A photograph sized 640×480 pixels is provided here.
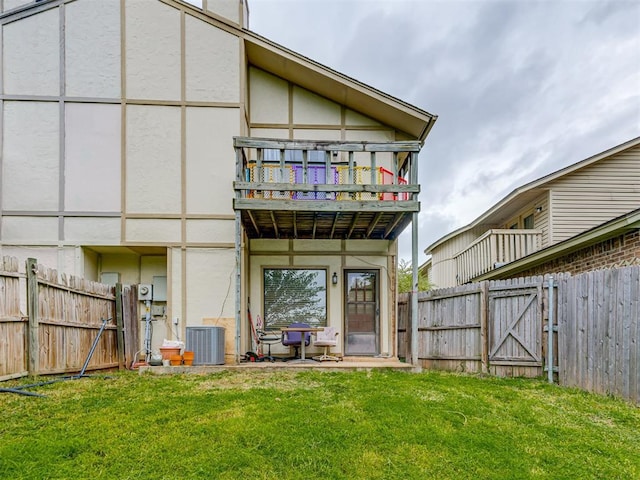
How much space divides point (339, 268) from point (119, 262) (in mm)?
5084

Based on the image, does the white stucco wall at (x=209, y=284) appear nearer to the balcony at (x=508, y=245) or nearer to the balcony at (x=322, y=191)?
the balcony at (x=322, y=191)

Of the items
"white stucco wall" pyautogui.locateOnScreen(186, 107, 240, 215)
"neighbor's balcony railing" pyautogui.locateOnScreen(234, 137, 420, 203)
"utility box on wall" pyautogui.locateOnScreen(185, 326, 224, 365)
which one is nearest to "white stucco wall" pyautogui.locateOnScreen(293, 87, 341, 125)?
"neighbor's balcony railing" pyautogui.locateOnScreen(234, 137, 420, 203)

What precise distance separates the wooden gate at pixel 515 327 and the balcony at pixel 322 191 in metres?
2.14

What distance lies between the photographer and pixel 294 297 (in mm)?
9234

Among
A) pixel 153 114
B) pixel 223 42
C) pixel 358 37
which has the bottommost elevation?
pixel 153 114

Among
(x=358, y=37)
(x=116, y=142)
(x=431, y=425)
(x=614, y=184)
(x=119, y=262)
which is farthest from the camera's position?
(x=358, y=37)

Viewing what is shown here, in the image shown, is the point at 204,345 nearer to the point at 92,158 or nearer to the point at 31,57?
the point at 92,158

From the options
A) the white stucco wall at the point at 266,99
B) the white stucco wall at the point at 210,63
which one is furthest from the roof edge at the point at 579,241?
the white stucco wall at the point at 210,63

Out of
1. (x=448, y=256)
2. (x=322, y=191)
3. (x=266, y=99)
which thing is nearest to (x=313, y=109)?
(x=266, y=99)

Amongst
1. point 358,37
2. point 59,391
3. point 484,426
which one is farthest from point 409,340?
point 358,37

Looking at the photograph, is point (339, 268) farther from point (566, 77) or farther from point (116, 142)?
point (566, 77)

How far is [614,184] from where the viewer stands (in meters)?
11.3

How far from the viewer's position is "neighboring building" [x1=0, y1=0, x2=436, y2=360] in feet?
27.1

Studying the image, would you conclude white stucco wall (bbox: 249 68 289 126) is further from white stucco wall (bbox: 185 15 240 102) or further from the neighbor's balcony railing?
the neighbor's balcony railing
